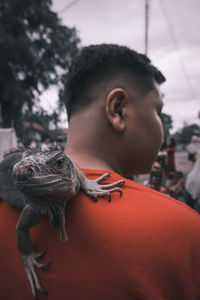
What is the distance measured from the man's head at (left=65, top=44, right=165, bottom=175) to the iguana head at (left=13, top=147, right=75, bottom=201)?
0.41m

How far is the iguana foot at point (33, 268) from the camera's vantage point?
31.9 inches

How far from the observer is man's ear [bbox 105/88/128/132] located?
1.10 m

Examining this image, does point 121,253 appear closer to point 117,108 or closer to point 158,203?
point 158,203

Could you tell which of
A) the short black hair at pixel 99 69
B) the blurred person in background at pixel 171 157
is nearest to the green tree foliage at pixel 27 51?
the blurred person in background at pixel 171 157

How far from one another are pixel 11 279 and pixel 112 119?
83 cm

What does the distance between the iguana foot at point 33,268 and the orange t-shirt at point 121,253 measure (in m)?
0.02

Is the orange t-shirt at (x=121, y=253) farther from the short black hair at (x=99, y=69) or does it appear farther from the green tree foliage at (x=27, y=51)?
the green tree foliage at (x=27, y=51)

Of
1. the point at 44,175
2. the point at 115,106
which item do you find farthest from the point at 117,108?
the point at 44,175

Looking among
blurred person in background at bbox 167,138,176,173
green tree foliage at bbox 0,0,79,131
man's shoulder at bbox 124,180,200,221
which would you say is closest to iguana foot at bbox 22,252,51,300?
man's shoulder at bbox 124,180,200,221

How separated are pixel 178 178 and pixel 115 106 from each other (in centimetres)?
618

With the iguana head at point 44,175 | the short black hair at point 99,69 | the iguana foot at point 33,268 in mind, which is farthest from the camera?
the short black hair at point 99,69

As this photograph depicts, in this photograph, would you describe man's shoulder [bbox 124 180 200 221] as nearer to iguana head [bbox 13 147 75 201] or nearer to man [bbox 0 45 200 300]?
man [bbox 0 45 200 300]

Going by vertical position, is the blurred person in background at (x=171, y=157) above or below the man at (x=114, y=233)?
below

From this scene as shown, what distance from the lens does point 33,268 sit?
2.72 ft
